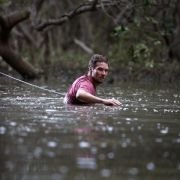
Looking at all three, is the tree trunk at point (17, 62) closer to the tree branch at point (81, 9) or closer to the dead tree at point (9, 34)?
the dead tree at point (9, 34)

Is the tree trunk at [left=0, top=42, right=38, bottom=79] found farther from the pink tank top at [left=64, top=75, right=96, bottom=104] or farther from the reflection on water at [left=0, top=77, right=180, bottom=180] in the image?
the reflection on water at [left=0, top=77, right=180, bottom=180]

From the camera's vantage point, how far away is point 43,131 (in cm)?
908

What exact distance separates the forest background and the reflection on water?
28.2 ft

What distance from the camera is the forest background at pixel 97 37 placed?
74.0 ft

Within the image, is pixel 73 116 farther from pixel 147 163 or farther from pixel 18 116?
pixel 147 163

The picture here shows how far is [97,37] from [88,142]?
2885 centimetres

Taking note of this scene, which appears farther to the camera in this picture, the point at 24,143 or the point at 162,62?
the point at 162,62

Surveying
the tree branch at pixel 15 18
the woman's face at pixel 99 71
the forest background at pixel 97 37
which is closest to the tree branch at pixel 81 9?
the forest background at pixel 97 37

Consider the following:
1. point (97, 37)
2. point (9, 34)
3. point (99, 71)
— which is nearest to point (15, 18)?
point (9, 34)

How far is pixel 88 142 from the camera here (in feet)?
26.5

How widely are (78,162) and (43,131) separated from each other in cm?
229

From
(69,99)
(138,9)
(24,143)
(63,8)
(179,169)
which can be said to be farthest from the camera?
(63,8)

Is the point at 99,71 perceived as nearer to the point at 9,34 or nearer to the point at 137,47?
the point at 137,47

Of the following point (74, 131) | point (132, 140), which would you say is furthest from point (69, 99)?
point (132, 140)
